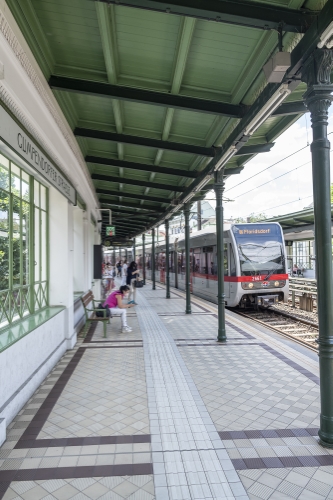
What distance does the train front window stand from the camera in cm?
1057

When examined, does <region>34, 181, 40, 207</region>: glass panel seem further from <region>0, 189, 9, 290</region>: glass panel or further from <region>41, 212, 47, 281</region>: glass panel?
<region>0, 189, 9, 290</region>: glass panel

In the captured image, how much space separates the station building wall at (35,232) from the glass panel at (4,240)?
52 millimetres

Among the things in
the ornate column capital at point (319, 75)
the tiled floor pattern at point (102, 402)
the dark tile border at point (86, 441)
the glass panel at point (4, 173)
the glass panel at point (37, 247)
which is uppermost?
the ornate column capital at point (319, 75)

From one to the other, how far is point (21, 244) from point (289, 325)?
7373 millimetres

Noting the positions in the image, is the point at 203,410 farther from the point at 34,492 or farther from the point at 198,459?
the point at 34,492

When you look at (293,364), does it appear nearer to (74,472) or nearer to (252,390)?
(252,390)

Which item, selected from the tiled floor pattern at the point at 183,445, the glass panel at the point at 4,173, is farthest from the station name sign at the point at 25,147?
the tiled floor pattern at the point at 183,445

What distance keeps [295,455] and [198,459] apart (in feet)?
2.77

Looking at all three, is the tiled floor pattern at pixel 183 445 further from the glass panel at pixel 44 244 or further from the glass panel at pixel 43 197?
the glass panel at pixel 43 197

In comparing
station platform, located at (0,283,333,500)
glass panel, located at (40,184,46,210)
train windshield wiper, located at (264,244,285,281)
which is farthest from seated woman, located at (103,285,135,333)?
train windshield wiper, located at (264,244,285,281)

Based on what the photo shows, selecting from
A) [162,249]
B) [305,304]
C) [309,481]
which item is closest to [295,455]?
[309,481]

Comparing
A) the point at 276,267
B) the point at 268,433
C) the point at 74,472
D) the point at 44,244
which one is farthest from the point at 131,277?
the point at 74,472

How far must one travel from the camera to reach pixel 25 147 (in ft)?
12.2

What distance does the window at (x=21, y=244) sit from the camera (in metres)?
4.29
